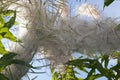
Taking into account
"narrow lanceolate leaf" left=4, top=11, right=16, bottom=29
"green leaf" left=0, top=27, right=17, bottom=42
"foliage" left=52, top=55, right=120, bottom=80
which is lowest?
"foliage" left=52, top=55, right=120, bottom=80

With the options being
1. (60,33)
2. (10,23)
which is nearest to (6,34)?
(10,23)

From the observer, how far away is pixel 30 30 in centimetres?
106

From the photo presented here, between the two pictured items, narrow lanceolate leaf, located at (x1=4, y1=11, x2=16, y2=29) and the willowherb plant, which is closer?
the willowherb plant

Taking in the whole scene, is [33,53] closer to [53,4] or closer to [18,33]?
[18,33]

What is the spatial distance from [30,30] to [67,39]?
0.14m

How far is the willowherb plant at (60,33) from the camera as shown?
0.97 metres

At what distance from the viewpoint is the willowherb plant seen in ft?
3.19

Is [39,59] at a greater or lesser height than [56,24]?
lesser

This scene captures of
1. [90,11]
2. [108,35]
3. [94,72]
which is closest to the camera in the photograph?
[108,35]

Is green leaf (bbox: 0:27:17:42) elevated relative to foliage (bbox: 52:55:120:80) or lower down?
elevated

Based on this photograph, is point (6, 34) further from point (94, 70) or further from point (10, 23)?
point (94, 70)

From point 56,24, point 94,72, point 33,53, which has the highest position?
point 56,24

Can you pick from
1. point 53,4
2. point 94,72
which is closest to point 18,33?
point 53,4

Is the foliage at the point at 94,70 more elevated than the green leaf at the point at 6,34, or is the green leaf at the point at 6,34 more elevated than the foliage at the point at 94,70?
the green leaf at the point at 6,34
